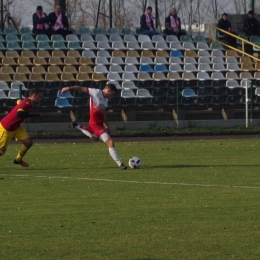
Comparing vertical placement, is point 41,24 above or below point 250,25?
above

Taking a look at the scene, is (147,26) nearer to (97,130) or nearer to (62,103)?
(62,103)

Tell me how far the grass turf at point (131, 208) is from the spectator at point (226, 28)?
19.7 metres

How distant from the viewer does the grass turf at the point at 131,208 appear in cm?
908

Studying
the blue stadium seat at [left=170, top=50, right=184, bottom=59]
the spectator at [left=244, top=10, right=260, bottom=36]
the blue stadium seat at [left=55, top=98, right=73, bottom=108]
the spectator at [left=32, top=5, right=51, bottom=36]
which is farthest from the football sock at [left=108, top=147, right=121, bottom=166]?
the spectator at [left=244, top=10, right=260, bottom=36]

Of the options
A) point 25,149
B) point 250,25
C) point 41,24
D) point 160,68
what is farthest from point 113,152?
point 250,25

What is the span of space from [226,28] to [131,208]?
29105 mm

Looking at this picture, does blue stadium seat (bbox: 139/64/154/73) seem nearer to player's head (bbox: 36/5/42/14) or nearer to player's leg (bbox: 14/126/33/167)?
player's head (bbox: 36/5/42/14)

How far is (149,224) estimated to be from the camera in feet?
34.8

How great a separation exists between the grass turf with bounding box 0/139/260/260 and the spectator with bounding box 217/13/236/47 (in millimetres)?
19745

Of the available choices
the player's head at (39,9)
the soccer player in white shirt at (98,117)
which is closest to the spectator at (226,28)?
the player's head at (39,9)

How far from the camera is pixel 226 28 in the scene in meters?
39.9

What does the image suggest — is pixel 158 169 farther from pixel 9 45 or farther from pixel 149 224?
pixel 9 45

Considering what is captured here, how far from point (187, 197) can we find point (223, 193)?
82 centimetres

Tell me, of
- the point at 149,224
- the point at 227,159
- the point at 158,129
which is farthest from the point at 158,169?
the point at 158,129
